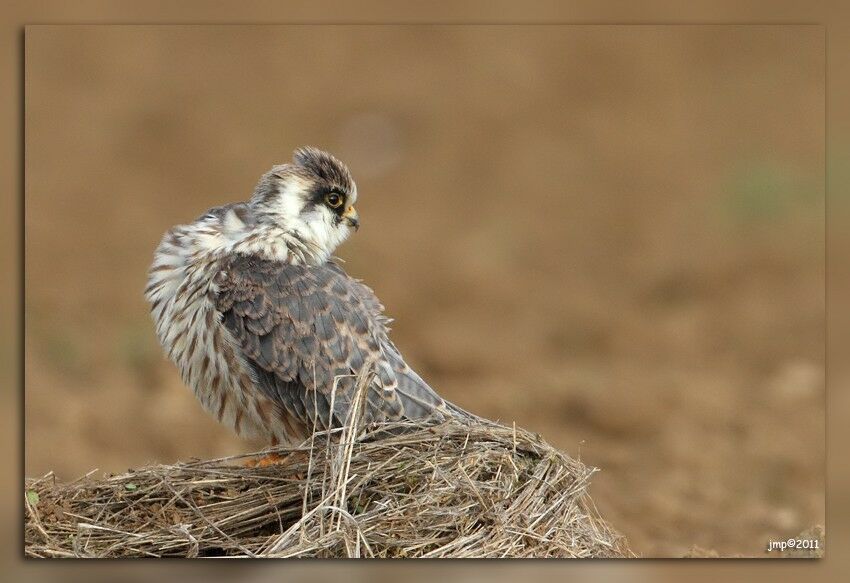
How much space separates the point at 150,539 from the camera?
162 inches

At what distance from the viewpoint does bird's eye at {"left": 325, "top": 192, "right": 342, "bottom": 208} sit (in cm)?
470

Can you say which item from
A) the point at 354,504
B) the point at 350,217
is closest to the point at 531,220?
the point at 350,217

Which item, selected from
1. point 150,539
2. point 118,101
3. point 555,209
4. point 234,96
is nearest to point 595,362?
point 555,209

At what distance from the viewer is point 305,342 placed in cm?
450

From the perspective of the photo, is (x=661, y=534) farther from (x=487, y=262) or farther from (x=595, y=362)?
(x=487, y=262)

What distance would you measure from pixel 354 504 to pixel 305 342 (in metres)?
0.75

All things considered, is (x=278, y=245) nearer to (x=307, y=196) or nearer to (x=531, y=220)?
(x=307, y=196)

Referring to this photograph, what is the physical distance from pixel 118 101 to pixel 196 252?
213cm

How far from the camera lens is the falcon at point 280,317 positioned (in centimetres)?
448

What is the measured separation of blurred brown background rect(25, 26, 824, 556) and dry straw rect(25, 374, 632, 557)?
975mm

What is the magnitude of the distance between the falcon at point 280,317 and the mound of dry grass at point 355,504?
8.5 inches

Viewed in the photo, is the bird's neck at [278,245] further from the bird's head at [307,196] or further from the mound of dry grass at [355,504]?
the mound of dry grass at [355,504]

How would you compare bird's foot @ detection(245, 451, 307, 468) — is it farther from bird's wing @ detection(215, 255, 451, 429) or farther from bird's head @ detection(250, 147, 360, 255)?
bird's head @ detection(250, 147, 360, 255)

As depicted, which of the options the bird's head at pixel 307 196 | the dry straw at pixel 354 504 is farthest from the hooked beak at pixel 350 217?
the dry straw at pixel 354 504
